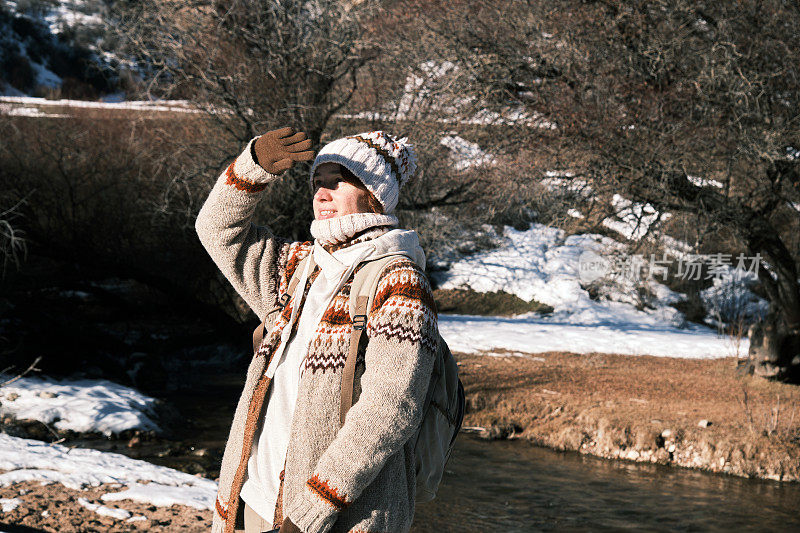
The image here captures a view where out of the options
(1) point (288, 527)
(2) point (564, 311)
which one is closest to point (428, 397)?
(1) point (288, 527)

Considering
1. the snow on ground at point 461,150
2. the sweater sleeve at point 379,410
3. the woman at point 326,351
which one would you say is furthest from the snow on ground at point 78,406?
the sweater sleeve at point 379,410

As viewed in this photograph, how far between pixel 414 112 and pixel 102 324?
7405 mm

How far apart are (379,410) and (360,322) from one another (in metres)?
0.24

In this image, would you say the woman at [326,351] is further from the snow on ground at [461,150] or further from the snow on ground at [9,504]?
the snow on ground at [461,150]

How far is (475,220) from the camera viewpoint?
17.1 meters

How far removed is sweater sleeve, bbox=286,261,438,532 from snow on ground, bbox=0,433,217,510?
11.9 ft

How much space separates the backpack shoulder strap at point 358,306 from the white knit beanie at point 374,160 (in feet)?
0.80

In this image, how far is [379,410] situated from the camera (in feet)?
5.66

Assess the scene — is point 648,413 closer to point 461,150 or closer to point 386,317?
point 461,150

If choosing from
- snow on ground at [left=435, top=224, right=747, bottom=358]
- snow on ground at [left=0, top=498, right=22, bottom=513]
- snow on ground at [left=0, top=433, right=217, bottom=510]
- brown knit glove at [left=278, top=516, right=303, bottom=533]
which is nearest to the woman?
brown knit glove at [left=278, top=516, right=303, bottom=533]

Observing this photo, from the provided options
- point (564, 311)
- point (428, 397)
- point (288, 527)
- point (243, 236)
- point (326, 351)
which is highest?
point (243, 236)

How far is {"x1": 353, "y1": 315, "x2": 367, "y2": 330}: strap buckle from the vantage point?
1.85 metres

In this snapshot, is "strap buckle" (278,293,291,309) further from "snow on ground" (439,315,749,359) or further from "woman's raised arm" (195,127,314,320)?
"snow on ground" (439,315,749,359)

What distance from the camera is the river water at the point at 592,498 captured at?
23.9ft
